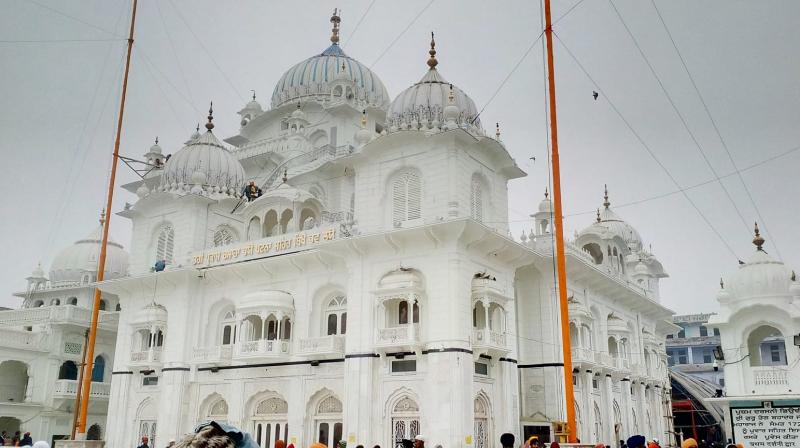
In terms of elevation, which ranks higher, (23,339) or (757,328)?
(23,339)

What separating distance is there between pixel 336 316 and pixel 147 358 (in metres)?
8.16

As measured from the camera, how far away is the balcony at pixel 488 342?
835 inches

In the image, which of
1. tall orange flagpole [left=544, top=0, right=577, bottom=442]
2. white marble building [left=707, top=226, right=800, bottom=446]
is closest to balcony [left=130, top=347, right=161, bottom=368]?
tall orange flagpole [left=544, top=0, right=577, bottom=442]

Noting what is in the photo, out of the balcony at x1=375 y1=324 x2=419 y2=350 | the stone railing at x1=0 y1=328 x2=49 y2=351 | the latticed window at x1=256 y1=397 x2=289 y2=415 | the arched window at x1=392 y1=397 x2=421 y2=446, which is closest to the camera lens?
the balcony at x1=375 y1=324 x2=419 y2=350

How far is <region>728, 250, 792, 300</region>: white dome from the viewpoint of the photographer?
21250mm

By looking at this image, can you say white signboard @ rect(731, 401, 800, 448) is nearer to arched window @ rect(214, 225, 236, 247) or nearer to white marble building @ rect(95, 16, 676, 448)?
white marble building @ rect(95, 16, 676, 448)

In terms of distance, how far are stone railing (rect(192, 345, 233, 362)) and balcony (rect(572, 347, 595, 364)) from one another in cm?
1235

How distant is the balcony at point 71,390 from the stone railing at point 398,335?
18.2 meters

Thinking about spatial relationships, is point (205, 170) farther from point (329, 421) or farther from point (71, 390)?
point (71, 390)

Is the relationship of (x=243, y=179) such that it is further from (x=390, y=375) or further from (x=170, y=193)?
(x=390, y=375)

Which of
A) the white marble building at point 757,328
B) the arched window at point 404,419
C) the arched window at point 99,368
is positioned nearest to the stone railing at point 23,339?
the arched window at point 99,368

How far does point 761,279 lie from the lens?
2144 centimetres

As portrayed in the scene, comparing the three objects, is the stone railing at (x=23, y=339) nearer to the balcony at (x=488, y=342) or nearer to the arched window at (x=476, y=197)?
the arched window at (x=476, y=197)

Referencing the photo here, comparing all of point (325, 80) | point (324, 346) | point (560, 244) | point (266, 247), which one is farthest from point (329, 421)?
point (325, 80)
